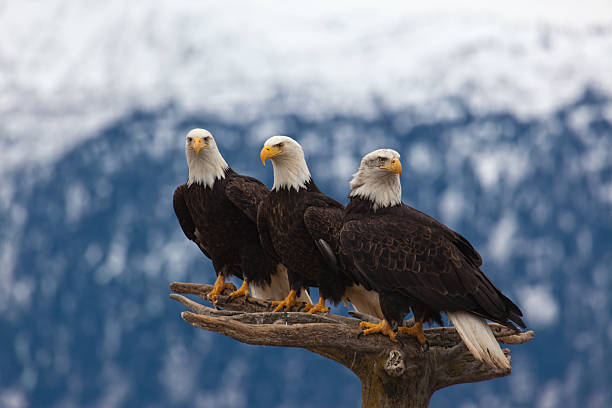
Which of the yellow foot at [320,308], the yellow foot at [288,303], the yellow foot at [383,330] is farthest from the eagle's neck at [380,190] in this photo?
the yellow foot at [288,303]

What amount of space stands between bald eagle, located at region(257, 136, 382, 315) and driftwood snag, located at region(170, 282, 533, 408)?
310 millimetres

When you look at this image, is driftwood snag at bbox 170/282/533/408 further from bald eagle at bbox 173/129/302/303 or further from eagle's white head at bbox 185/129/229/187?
eagle's white head at bbox 185/129/229/187

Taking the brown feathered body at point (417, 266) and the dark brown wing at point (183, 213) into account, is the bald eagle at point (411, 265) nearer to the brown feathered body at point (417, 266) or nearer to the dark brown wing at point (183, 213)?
the brown feathered body at point (417, 266)

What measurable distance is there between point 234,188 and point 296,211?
31.8 inches

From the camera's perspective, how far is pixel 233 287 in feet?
23.0

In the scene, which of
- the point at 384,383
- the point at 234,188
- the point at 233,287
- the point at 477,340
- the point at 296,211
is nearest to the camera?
the point at 477,340

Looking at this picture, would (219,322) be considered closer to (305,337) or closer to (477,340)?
(305,337)

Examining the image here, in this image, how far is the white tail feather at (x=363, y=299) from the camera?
6.05 metres

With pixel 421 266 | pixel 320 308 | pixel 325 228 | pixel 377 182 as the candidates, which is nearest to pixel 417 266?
pixel 421 266

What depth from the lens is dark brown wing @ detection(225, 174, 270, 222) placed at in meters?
6.23

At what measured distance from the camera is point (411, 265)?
5.13 meters

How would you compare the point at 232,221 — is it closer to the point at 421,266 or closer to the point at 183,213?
the point at 183,213

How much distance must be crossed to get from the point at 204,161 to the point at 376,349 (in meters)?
2.22

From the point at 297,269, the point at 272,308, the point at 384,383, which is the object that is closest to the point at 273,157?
the point at 297,269
